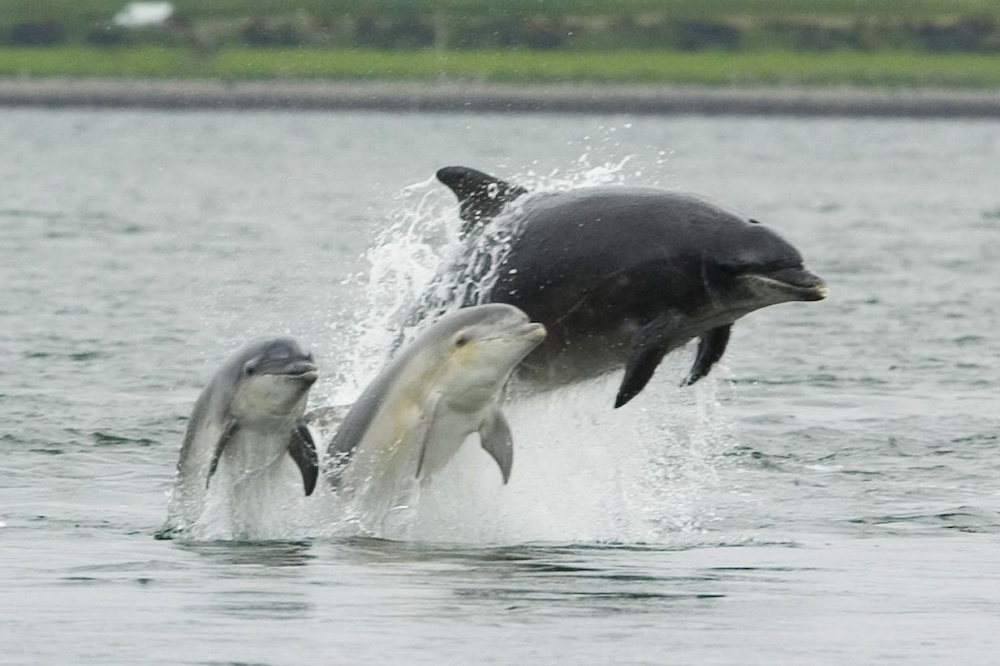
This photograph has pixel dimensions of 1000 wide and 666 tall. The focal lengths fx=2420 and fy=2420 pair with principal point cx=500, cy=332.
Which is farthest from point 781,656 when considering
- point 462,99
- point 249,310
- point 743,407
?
point 462,99

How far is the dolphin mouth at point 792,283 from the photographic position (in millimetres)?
12953

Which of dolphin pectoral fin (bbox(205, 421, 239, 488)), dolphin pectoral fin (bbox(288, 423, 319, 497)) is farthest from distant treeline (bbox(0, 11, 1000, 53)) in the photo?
dolphin pectoral fin (bbox(205, 421, 239, 488))

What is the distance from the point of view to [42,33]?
12094 centimetres

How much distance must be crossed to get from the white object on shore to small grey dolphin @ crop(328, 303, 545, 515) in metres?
114

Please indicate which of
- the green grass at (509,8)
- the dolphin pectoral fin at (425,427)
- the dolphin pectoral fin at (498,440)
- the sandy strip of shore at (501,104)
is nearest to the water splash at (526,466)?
the dolphin pectoral fin at (425,427)

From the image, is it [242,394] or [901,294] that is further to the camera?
[901,294]

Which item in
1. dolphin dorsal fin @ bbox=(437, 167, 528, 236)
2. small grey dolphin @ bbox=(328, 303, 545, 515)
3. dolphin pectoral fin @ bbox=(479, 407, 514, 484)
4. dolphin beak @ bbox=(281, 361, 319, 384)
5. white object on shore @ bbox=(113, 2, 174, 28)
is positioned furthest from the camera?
white object on shore @ bbox=(113, 2, 174, 28)

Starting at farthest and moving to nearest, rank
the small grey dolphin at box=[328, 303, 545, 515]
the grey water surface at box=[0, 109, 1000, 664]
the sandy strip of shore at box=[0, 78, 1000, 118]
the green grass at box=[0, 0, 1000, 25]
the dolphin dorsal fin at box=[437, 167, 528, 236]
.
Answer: the green grass at box=[0, 0, 1000, 25] < the sandy strip of shore at box=[0, 78, 1000, 118] < the dolphin dorsal fin at box=[437, 167, 528, 236] < the small grey dolphin at box=[328, 303, 545, 515] < the grey water surface at box=[0, 109, 1000, 664]

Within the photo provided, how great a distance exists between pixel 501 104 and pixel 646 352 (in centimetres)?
9535

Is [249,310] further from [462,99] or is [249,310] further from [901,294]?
[462,99]

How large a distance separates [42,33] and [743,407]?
345 feet

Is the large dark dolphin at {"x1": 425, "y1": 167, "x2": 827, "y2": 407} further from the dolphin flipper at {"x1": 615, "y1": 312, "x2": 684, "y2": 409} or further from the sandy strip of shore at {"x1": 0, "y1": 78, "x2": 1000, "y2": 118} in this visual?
the sandy strip of shore at {"x1": 0, "y1": 78, "x2": 1000, "y2": 118}

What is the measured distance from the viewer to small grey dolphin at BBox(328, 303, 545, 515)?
1289 cm

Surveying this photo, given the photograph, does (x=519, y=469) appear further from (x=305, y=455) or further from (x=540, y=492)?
(x=305, y=455)
